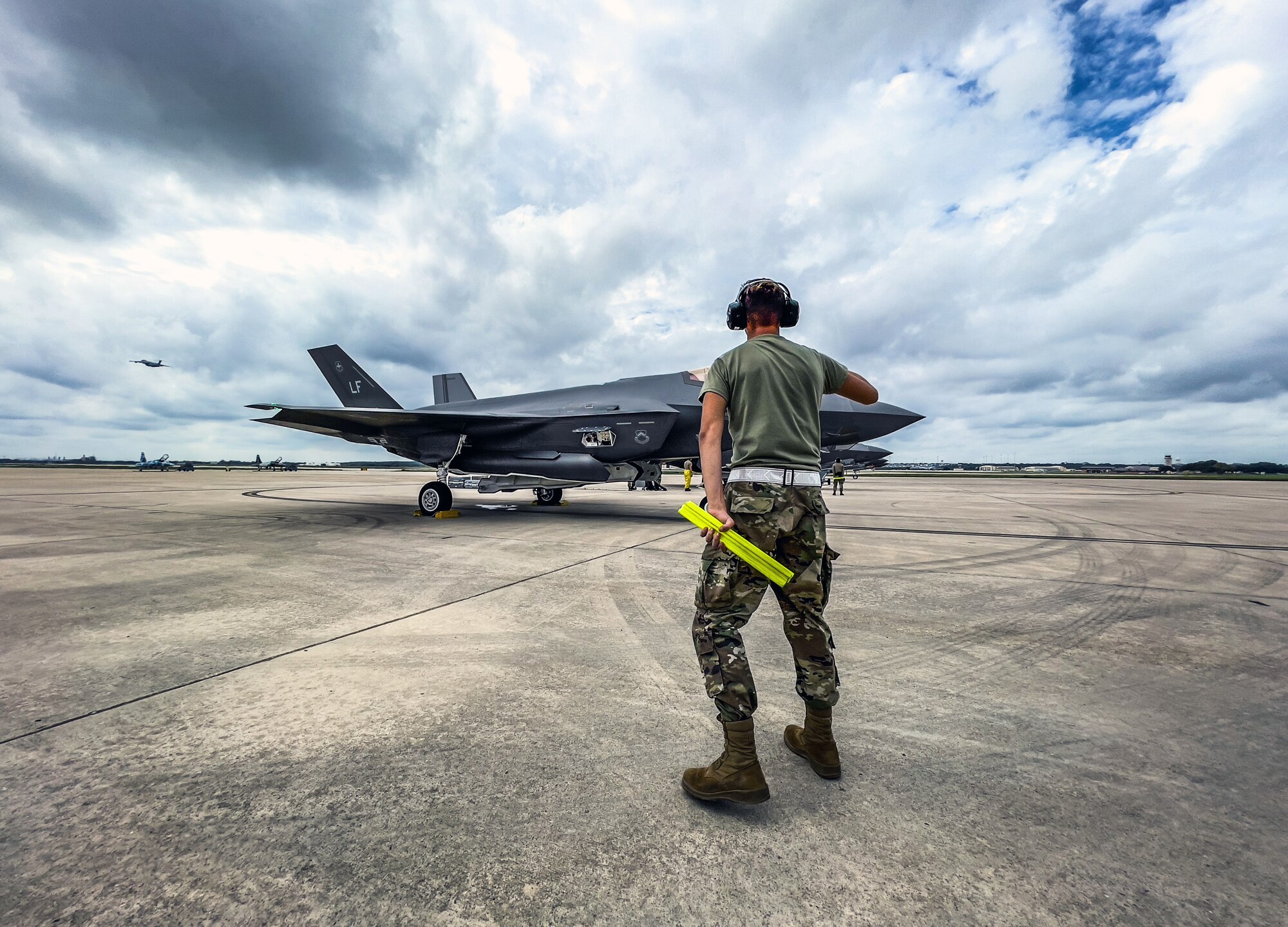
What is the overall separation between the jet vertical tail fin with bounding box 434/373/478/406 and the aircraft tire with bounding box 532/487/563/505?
395 centimetres

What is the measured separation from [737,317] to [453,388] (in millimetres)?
14325

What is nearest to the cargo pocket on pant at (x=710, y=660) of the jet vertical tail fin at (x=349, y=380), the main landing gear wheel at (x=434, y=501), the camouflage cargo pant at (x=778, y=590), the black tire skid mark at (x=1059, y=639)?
the camouflage cargo pant at (x=778, y=590)

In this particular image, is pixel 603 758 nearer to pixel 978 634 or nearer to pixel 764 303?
pixel 764 303

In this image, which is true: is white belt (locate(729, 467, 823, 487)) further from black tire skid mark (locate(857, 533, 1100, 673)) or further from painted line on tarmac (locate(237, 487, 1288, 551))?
painted line on tarmac (locate(237, 487, 1288, 551))

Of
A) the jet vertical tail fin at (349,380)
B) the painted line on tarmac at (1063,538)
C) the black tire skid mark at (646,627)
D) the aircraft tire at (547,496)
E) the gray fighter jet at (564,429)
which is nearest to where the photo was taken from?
the black tire skid mark at (646,627)

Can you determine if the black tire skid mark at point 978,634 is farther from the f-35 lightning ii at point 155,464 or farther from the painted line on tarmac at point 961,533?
the f-35 lightning ii at point 155,464

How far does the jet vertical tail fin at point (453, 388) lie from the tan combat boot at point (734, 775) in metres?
14.6

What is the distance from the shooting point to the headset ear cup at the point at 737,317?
7.84ft

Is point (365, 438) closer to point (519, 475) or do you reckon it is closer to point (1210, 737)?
point (519, 475)

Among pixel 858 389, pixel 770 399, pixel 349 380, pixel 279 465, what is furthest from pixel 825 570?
pixel 279 465

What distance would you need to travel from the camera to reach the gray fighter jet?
9.94m

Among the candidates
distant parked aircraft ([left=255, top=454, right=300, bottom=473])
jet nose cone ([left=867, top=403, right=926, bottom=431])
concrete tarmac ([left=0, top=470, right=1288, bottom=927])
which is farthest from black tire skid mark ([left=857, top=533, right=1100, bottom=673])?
distant parked aircraft ([left=255, top=454, right=300, bottom=473])

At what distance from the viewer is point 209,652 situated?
3.00 metres

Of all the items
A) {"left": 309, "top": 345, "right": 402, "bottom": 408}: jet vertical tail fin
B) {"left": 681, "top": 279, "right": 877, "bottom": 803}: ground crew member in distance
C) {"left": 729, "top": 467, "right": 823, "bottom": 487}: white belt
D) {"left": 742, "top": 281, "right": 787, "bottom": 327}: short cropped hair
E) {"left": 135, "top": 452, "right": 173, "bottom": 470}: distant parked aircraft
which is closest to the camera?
{"left": 681, "top": 279, "right": 877, "bottom": 803}: ground crew member in distance
